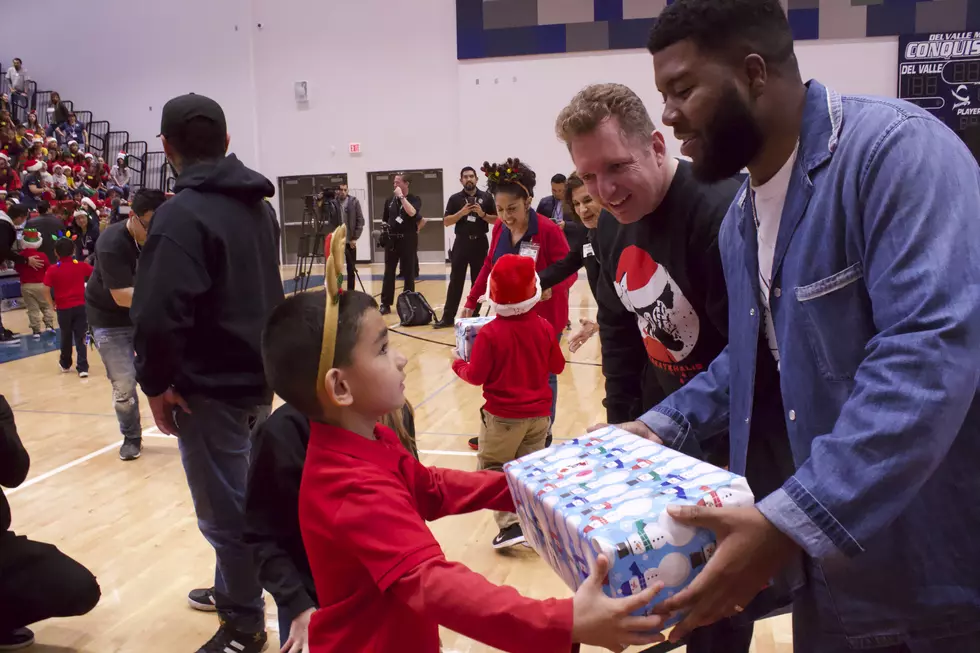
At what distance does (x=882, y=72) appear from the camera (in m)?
15.1

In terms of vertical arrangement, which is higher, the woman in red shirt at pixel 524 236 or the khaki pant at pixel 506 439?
the woman in red shirt at pixel 524 236

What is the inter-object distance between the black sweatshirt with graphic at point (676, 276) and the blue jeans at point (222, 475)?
4.70 feet

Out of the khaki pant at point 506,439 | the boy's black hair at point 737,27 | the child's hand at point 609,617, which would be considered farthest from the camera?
the khaki pant at point 506,439

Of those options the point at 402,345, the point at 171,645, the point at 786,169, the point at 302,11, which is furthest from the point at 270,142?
the point at 786,169

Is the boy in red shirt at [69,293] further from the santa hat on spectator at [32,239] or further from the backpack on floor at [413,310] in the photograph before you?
the backpack on floor at [413,310]

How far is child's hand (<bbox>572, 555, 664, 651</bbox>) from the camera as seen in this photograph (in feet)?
3.67

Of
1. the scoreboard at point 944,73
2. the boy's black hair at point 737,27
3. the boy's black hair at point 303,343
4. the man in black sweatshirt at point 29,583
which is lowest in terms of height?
the man in black sweatshirt at point 29,583

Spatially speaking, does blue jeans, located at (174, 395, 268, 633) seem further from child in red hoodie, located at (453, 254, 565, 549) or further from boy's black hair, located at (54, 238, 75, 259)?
boy's black hair, located at (54, 238, 75, 259)

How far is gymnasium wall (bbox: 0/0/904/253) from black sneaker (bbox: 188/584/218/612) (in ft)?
46.4

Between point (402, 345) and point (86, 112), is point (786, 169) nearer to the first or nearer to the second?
point (402, 345)

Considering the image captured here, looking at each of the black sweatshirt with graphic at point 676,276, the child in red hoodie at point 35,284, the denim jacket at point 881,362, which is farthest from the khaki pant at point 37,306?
the denim jacket at point 881,362

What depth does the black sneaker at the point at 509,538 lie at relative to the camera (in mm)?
3654

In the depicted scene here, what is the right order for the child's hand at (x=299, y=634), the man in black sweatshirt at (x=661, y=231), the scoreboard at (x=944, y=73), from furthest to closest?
the scoreboard at (x=944, y=73)
the man in black sweatshirt at (x=661, y=231)
the child's hand at (x=299, y=634)

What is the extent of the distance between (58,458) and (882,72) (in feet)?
51.5
